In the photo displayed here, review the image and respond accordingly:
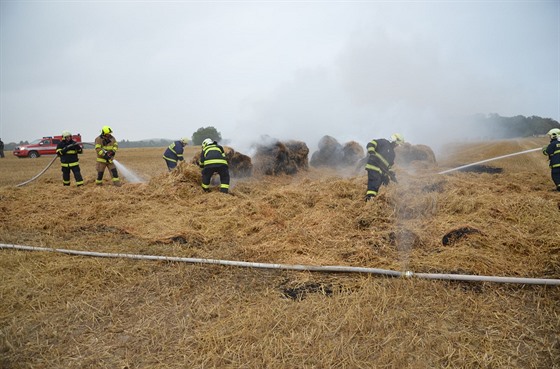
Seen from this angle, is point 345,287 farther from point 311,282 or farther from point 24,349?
point 24,349

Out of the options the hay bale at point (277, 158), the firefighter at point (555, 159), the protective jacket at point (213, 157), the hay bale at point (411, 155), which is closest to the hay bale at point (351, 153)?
the hay bale at point (411, 155)

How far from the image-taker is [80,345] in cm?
280

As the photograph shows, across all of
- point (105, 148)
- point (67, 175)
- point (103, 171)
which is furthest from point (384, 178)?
point (67, 175)

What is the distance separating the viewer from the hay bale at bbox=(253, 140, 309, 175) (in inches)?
471

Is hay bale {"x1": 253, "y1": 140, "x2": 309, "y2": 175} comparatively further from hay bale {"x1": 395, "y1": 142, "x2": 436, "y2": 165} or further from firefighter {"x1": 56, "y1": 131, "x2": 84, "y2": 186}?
firefighter {"x1": 56, "y1": 131, "x2": 84, "y2": 186}

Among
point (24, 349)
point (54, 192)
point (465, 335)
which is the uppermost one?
point (54, 192)

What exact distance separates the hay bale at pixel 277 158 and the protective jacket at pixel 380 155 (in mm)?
5270

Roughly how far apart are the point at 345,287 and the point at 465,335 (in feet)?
3.73

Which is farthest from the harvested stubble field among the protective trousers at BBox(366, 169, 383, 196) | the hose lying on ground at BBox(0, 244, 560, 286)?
the protective trousers at BBox(366, 169, 383, 196)

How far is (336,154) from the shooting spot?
51.0 ft

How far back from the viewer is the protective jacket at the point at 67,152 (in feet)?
31.0

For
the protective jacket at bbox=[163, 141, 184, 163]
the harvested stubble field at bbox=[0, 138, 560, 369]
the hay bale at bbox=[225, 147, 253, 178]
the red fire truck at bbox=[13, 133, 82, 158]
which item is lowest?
the harvested stubble field at bbox=[0, 138, 560, 369]

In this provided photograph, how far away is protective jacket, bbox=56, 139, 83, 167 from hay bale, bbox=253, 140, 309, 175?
5.48m

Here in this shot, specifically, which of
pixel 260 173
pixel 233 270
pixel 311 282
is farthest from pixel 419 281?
pixel 260 173
